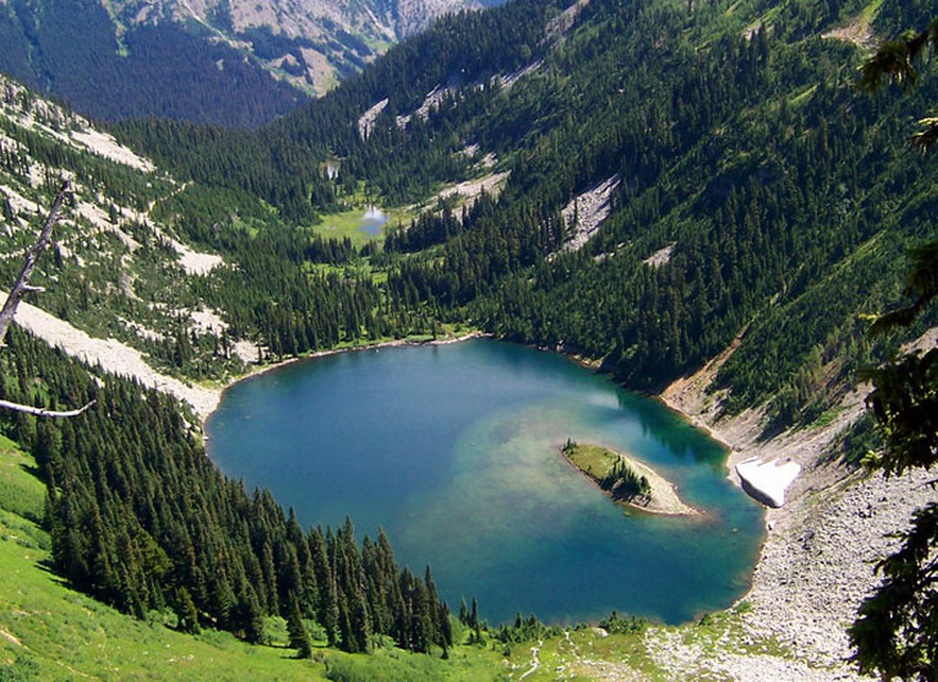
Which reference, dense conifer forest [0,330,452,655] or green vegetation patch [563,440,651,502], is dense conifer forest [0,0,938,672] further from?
green vegetation patch [563,440,651,502]

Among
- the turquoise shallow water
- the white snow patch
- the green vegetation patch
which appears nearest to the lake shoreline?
the turquoise shallow water

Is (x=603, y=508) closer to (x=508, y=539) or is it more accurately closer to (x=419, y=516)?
(x=508, y=539)

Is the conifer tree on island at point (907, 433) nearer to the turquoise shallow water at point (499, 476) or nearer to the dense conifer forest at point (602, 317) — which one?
the dense conifer forest at point (602, 317)

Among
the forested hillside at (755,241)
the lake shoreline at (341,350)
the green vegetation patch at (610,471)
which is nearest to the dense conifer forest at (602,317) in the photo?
the forested hillside at (755,241)

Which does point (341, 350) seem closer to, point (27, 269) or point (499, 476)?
point (499, 476)

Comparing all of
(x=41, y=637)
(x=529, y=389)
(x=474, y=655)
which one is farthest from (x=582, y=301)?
(x=41, y=637)
